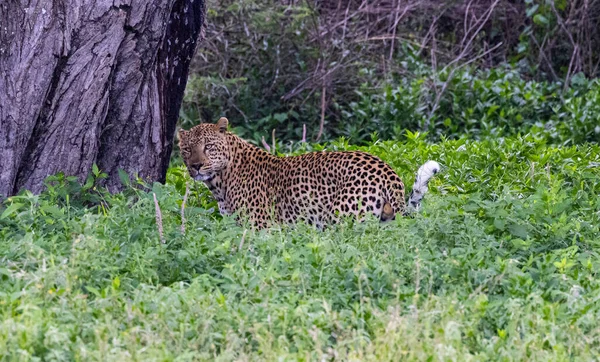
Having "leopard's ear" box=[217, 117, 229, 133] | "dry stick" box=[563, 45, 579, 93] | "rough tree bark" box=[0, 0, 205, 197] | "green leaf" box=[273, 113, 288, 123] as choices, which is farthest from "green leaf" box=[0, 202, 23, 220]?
"dry stick" box=[563, 45, 579, 93]

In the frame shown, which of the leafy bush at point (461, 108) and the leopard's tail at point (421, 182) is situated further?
the leafy bush at point (461, 108)

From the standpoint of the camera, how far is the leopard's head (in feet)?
26.3

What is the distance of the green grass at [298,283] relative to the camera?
473 cm

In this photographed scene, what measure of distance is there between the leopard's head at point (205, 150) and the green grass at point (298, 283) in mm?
653

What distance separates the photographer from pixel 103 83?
23.7ft

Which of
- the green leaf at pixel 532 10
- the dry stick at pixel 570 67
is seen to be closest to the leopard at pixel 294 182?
the dry stick at pixel 570 67

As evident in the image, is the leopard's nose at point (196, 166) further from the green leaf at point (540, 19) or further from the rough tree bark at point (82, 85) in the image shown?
the green leaf at point (540, 19)

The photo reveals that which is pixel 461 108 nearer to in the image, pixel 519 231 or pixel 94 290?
pixel 519 231

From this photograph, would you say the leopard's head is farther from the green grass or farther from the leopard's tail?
the leopard's tail

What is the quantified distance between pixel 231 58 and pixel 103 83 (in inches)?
234

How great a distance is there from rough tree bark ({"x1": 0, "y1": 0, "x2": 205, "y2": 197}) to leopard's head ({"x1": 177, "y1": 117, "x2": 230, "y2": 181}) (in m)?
0.36

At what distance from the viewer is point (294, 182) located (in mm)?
7793

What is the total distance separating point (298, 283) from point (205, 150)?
275cm

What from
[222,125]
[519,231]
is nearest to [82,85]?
[222,125]
